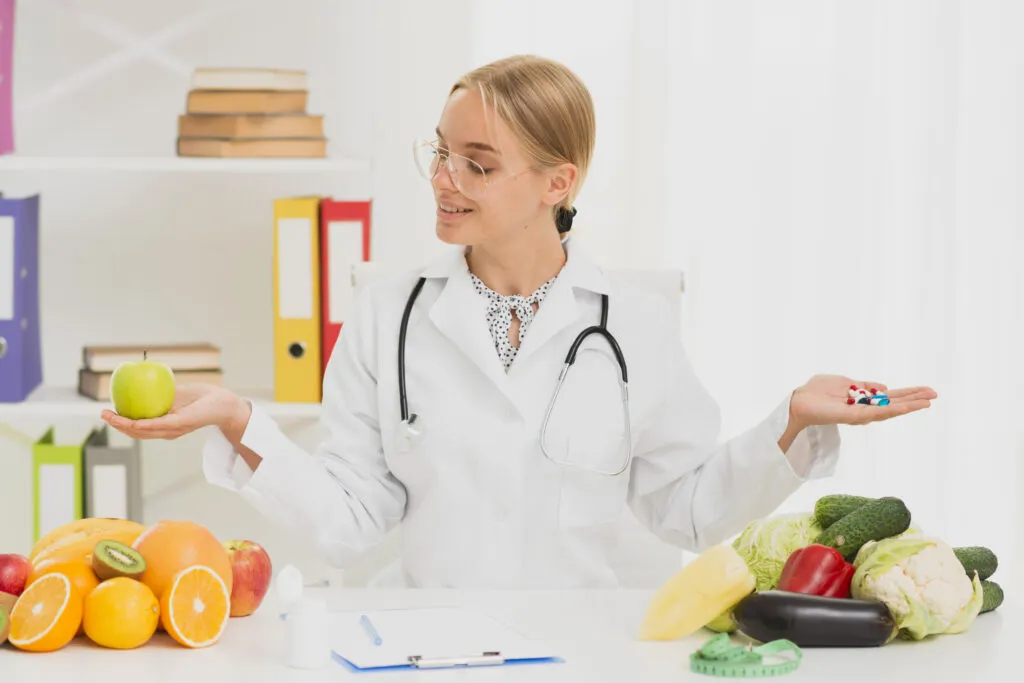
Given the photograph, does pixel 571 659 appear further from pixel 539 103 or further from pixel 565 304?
pixel 539 103

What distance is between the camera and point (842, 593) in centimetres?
126

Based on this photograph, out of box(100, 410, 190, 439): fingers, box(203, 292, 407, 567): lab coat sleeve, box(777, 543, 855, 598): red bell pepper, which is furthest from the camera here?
box(203, 292, 407, 567): lab coat sleeve

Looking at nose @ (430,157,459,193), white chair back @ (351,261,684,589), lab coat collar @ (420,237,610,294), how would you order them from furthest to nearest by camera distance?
white chair back @ (351,261,684,589)
lab coat collar @ (420,237,610,294)
nose @ (430,157,459,193)

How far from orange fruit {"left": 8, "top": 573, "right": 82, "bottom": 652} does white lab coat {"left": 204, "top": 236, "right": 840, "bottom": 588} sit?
449 mm

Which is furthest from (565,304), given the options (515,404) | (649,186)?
(649,186)

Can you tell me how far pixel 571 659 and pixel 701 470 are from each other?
60cm

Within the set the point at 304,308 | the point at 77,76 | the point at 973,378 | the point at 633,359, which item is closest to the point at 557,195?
the point at 633,359

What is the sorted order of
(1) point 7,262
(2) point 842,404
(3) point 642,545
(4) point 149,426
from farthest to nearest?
1. (1) point 7,262
2. (3) point 642,545
3. (2) point 842,404
4. (4) point 149,426

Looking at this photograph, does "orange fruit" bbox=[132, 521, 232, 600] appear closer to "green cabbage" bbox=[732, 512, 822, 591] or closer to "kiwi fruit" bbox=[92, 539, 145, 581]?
"kiwi fruit" bbox=[92, 539, 145, 581]

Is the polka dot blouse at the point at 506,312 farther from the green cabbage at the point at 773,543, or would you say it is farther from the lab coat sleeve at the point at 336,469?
the green cabbage at the point at 773,543

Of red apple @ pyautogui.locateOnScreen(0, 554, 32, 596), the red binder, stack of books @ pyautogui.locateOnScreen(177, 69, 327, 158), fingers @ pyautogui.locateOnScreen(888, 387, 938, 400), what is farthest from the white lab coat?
stack of books @ pyautogui.locateOnScreen(177, 69, 327, 158)

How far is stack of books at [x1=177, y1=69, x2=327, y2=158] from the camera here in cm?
239

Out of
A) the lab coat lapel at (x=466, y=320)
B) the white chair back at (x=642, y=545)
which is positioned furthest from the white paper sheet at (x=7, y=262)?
the lab coat lapel at (x=466, y=320)

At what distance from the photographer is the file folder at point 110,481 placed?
2402 mm
